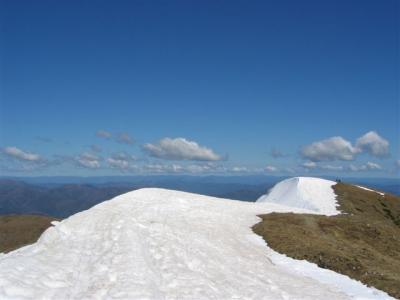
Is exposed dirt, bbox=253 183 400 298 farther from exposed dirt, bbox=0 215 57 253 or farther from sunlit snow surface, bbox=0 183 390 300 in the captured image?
exposed dirt, bbox=0 215 57 253

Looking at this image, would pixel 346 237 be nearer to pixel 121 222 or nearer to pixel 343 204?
pixel 121 222

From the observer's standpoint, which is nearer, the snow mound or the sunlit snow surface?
the sunlit snow surface

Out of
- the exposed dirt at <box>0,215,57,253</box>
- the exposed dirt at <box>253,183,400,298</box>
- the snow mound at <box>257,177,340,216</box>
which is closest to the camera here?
the exposed dirt at <box>253,183,400,298</box>

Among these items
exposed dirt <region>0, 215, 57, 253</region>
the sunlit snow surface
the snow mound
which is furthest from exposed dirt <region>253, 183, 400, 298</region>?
exposed dirt <region>0, 215, 57, 253</region>

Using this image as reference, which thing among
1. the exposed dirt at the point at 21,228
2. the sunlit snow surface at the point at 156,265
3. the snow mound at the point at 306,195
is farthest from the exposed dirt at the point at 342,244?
the exposed dirt at the point at 21,228

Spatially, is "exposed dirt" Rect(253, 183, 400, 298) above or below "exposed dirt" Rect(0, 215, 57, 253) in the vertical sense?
above

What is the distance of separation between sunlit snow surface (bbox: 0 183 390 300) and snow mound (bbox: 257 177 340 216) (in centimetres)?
3708

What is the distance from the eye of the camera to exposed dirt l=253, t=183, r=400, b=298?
26281 millimetres

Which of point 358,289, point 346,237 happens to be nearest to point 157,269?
point 358,289

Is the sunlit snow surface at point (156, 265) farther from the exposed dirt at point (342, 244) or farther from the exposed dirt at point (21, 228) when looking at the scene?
the exposed dirt at point (21, 228)

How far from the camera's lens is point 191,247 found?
29.3 metres

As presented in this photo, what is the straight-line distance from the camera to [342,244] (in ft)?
119

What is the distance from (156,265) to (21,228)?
78.2m

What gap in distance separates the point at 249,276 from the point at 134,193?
25712mm
